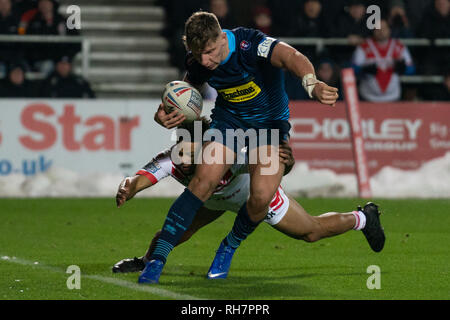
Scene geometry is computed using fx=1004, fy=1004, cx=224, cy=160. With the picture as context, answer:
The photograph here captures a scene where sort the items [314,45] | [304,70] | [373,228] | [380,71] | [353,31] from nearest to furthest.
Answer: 1. [304,70]
2. [373,228]
3. [380,71]
4. [353,31]
5. [314,45]

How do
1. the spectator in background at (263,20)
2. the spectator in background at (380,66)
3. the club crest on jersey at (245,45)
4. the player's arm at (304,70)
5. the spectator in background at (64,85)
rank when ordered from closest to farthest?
the player's arm at (304,70), the club crest on jersey at (245,45), the spectator in background at (64,85), the spectator in background at (380,66), the spectator in background at (263,20)

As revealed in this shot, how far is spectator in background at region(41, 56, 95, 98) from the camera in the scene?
15.9m

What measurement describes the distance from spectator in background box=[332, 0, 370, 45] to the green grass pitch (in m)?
4.89

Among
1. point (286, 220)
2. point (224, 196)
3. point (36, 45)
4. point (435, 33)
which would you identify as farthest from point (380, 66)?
point (224, 196)

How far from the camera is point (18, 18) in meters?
17.6

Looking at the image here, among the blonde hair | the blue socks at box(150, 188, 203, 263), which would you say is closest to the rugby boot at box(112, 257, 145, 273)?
the blue socks at box(150, 188, 203, 263)

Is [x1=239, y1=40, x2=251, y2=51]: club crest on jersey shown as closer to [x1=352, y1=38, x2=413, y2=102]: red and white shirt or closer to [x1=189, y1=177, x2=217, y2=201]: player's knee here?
[x1=189, y1=177, x2=217, y2=201]: player's knee

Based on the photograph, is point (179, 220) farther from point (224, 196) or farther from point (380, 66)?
point (380, 66)

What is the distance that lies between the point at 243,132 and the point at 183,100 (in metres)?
0.50

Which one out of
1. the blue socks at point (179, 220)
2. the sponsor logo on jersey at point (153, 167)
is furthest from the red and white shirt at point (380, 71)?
the blue socks at point (179, 220)

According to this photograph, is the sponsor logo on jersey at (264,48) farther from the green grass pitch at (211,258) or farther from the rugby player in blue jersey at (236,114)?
the green grass pitch at (211,258)

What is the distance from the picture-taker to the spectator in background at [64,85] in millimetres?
15852

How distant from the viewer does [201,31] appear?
22.5 ft

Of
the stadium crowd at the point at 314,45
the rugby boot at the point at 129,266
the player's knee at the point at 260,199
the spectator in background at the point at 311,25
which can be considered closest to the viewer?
the player's knee at the point at 260,199
